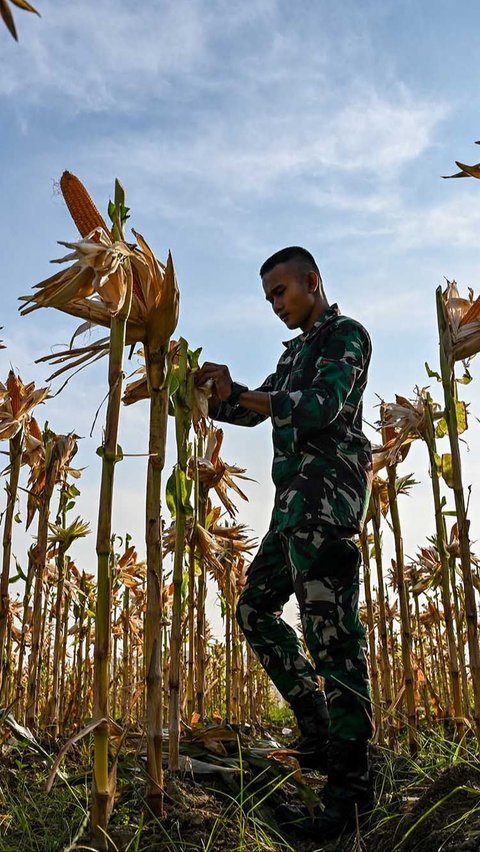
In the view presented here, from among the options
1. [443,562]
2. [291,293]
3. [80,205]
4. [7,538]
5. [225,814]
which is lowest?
[225,814]

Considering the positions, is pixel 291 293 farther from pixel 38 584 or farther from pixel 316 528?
pixel 38 584

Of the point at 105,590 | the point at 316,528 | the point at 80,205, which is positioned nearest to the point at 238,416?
the point at 316,528

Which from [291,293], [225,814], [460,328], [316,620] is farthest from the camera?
[291,293]

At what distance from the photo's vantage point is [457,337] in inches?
139

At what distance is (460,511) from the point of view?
3.29m

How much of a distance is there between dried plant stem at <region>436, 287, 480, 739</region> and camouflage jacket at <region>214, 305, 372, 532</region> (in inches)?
15.8

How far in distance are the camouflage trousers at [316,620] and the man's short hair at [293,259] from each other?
1408 mm

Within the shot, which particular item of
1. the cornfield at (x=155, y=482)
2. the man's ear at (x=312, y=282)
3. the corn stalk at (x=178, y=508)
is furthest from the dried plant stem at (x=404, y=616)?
the corn stalk at (x=178, y=508)

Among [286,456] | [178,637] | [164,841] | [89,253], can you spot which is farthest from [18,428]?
[164,841]

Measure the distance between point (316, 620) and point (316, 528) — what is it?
0.40 m

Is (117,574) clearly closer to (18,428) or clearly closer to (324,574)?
(18,428)

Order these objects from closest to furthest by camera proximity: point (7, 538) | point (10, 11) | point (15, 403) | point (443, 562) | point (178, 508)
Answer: point (10, 11)
point (178, 508)
point (443, 562)
point (7, 538)
point (15, 403)

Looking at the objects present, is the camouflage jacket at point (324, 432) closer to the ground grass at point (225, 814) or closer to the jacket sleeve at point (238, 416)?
the jacket sleeve at point (238, 416)

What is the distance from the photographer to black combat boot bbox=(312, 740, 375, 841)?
9.90 ft
